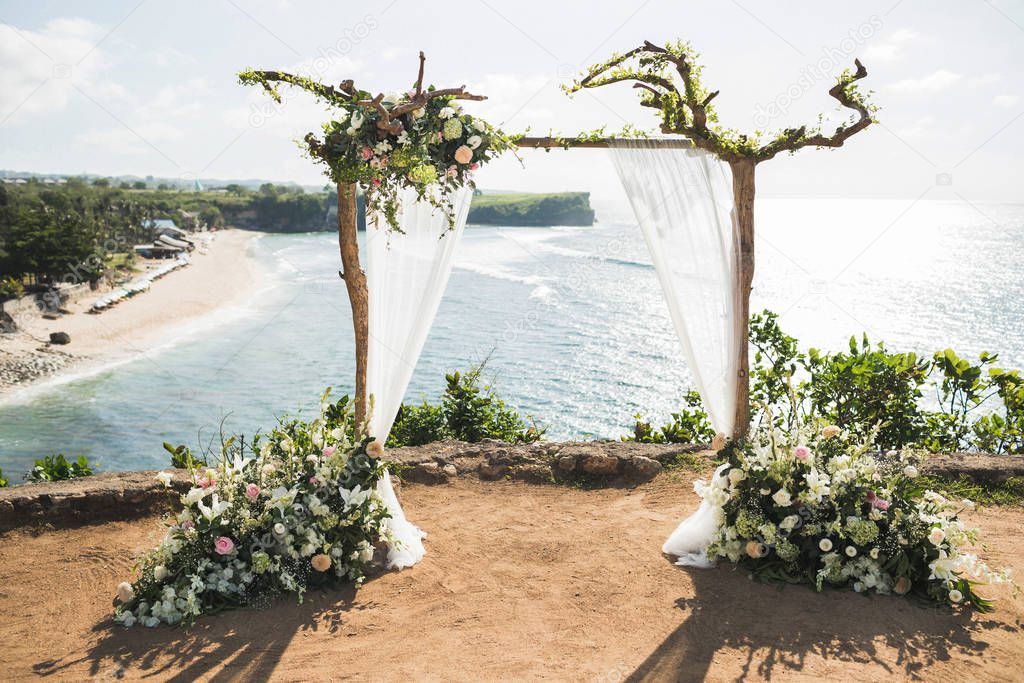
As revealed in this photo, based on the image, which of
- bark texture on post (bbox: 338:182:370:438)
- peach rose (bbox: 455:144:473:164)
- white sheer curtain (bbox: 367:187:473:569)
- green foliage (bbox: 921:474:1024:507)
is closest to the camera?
peach rose (bbox: 455:144:473:164)

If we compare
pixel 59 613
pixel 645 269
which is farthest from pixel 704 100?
pixel 645 269

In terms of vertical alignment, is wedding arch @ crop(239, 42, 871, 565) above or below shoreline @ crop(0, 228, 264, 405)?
above

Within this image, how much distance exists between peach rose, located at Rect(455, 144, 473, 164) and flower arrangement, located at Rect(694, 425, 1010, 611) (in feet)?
7.34

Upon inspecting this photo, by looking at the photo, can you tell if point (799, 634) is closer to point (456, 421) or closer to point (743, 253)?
point (743, 253)

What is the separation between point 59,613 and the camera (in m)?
3.53

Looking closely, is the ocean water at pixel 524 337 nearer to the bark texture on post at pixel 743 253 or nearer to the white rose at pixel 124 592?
the bark texture on post at pixel 743 253

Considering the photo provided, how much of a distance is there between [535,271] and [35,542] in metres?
33.1

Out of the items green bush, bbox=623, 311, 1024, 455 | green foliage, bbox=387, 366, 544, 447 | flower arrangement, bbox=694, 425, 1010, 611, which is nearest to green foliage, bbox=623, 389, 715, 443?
green bush, bbox=623, 311, 1024, 455

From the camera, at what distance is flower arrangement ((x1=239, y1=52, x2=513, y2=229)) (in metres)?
3.59

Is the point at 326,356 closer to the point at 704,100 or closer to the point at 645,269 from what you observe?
the point at 704,100

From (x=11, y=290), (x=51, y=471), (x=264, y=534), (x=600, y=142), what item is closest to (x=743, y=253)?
(x=600, y=142)

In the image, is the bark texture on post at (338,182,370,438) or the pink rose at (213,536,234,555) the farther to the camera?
the bark texture on post at (338,182,370,438)

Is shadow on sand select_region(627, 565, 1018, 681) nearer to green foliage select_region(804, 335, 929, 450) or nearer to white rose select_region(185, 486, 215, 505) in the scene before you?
white rose select_region(185, 486, 215, 505)

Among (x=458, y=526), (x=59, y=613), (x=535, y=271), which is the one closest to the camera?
(x=59, y=613)
